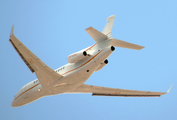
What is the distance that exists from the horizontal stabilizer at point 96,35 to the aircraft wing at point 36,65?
4990 mm

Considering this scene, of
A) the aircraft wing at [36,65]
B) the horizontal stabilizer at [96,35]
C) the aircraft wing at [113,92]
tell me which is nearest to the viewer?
the horizontal stabilizer at [96,35]

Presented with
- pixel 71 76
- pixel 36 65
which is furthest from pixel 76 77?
pixel 36 65

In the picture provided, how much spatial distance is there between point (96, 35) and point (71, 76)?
474cm

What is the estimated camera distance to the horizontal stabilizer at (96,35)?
941 inches

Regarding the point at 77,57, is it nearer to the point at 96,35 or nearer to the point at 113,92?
the point at 96,35

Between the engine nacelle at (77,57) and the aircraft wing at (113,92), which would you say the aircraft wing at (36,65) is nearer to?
the engine nacelle at (77,57)

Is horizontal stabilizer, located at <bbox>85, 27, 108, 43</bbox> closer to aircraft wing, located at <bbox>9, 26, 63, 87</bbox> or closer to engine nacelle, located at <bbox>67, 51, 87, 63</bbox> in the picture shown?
engine nacelle, located at <bbox>67, 51, 87, 63</bbox>

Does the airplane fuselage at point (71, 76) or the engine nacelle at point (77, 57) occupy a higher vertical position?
Result: the engine nacelle at point (77, 57)

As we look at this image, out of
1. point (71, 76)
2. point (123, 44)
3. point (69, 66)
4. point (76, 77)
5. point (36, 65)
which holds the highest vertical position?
point (36, 65)

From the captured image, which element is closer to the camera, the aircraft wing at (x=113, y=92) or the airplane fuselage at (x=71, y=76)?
the airplane fuselage at (x=71, y=76)

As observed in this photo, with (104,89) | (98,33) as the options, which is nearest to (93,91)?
(104,89)

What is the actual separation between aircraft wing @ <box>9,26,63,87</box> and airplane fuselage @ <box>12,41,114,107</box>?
0.70 m

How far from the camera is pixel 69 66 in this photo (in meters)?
27.6

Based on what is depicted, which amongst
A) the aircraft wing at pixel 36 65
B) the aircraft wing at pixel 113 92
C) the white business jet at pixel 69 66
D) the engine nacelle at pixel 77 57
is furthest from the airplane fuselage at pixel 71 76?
the aircraft wing at pixel 113 92
